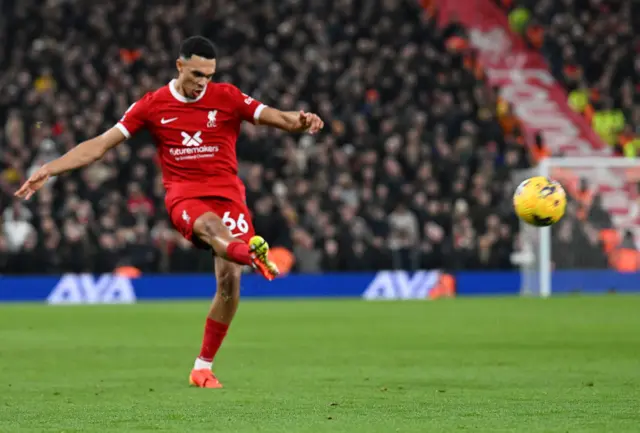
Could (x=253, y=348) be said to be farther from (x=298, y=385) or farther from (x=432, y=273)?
(x=432, y=273)

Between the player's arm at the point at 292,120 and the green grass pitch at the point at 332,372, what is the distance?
1774mm

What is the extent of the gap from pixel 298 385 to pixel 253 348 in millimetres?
3809

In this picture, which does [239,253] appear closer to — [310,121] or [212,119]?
[310,121]

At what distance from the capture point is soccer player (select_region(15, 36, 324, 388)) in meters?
9.53

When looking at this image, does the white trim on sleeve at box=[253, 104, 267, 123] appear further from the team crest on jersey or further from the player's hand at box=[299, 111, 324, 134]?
the player's hand at box=[299, 111, 324, 134]

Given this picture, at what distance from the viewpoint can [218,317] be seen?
995 cm

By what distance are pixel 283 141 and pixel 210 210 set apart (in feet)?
51.3

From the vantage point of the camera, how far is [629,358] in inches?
456

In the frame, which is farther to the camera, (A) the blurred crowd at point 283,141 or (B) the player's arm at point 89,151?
(A) the blurred crowd at point 283,141

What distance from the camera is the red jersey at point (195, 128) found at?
973 cm

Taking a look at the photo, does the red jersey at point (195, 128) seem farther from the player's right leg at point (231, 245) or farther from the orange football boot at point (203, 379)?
the orange football boot at point (203, 379)

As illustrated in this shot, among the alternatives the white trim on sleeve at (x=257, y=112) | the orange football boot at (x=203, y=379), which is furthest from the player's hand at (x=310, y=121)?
the orange football boot at (x=203, y=379)

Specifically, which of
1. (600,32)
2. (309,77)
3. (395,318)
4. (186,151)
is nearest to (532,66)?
(600,32)

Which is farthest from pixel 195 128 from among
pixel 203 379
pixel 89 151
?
pixel 203 379
